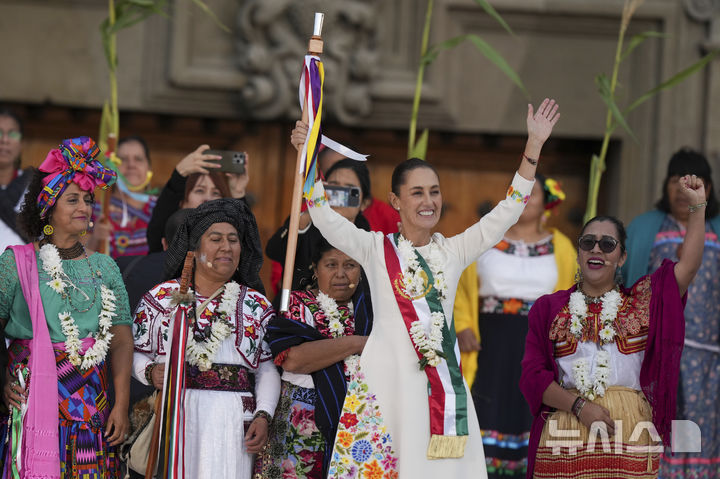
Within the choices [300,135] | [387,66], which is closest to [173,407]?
[300,135]

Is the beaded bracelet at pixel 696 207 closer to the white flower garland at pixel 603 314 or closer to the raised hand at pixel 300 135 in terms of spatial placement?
the white flower garland at pixel 603 314

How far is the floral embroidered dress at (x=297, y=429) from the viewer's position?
5.08 metres

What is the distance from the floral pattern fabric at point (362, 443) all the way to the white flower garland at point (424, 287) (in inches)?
11.2

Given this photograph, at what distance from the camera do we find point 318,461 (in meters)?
5.11

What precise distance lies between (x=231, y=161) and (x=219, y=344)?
57.8 inches

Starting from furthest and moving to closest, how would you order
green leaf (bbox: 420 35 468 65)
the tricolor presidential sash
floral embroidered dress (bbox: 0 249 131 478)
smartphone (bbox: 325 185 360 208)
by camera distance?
green leaf (bbox: 420 35 468 65)
smartphone (bbox: 325 185 360 208)
floral embroidered dress (bbox: 0 249 131 478)
the tricolor presidential sash

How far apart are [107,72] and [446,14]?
96.4 inches

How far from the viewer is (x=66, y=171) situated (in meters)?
4.99

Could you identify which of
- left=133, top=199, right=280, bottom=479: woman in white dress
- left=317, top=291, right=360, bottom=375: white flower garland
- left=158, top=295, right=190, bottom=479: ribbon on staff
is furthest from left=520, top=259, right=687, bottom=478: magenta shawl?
left=158, top=295, right=190, bottom=479: ribbon on staff

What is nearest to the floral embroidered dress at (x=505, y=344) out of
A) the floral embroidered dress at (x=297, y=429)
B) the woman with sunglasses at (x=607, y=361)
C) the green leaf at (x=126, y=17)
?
the woman with sunglasses at (x=607, y=361)

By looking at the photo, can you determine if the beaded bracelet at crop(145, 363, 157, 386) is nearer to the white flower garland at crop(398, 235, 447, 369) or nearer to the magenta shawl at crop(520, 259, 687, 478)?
the white flower garland at crop(398, 235, 447, 369)

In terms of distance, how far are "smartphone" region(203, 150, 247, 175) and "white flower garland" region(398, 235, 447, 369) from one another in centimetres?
151

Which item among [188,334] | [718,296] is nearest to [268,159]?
[718,296]

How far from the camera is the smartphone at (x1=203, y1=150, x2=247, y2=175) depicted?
243 inches
